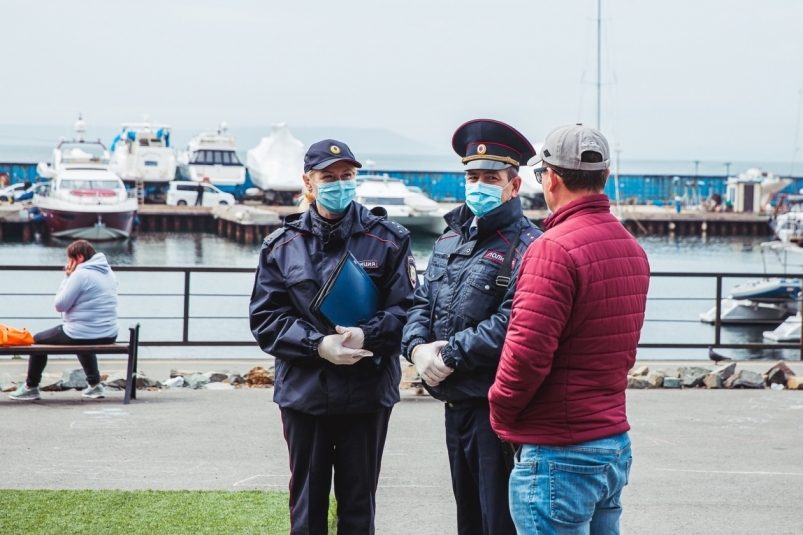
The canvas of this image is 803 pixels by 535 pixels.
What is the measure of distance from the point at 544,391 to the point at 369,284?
4.11 feet

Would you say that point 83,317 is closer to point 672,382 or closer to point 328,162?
point 328,162

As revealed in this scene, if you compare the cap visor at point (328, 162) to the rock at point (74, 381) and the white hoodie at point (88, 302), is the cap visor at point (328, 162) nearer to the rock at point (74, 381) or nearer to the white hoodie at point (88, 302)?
the white hoodie at point (88, 302)

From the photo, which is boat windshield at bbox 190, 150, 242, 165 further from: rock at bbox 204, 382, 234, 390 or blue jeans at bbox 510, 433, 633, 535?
blue jeans at bbox 510, 433, 633, 535

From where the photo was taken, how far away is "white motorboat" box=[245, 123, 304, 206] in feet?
315

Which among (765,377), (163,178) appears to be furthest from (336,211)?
(163,178)

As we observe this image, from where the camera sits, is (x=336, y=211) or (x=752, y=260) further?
(x=752, y=260)

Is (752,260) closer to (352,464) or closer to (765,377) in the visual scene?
(765,377)

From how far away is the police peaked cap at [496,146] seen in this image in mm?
4035

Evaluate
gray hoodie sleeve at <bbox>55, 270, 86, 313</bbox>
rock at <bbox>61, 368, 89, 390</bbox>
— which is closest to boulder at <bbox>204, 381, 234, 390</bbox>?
rock at <bbox>61, 368, 89, 390</bbox>

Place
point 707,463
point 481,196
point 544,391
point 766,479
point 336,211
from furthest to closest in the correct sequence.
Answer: point 707,463 → point 766,479 → point 336,211 → point 481,196 → point 544,391

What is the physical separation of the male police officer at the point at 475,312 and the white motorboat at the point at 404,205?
67443 millimetres

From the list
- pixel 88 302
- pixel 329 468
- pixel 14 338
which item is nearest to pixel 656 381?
pixel 88 302

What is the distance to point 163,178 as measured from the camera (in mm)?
91500

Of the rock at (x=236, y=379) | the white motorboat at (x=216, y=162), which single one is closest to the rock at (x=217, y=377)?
the rock at (x=236, y=379)
